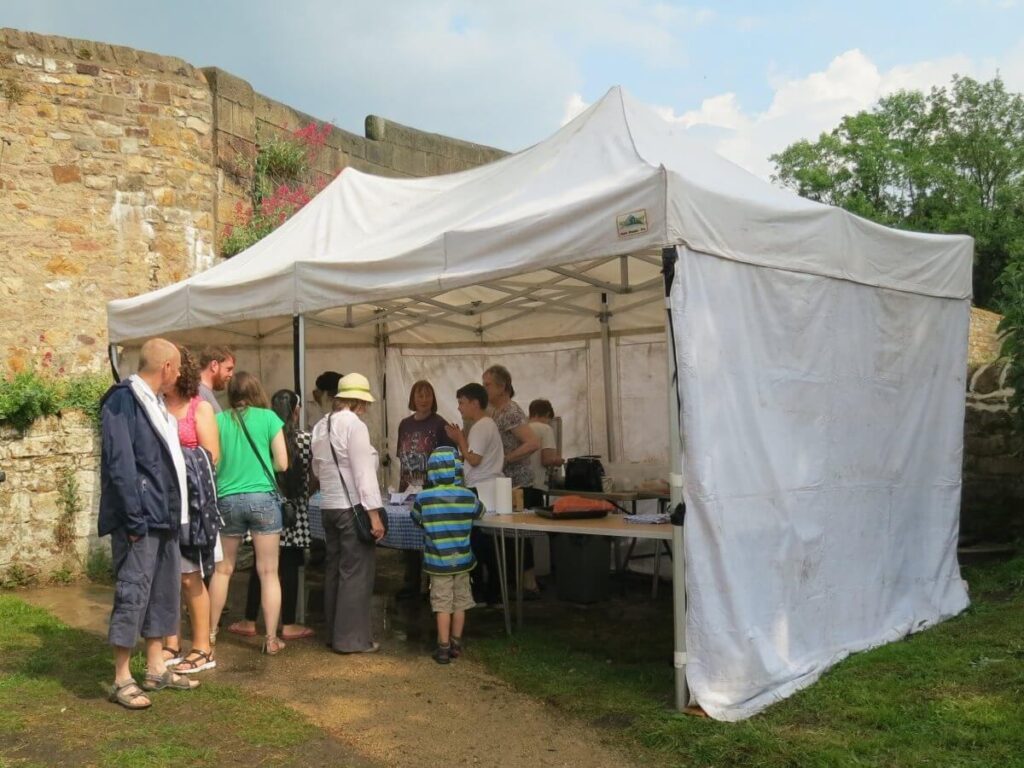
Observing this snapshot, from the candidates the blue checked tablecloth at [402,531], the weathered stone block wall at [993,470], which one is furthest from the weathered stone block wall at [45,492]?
the weathered stone block wall at [993,470]

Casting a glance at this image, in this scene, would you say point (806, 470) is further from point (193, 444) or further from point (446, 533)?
point (193, 444)

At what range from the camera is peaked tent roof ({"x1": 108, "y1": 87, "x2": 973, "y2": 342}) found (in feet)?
14.3

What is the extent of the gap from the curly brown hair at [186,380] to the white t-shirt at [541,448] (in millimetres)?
2802

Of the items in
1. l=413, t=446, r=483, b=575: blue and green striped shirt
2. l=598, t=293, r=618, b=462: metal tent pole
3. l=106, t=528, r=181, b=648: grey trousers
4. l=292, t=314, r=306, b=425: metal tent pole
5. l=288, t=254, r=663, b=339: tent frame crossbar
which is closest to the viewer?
l=106, t=528, r=181, b=648: grey trousers

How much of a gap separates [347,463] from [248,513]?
1.93 ft

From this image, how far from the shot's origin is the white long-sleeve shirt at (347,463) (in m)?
5.23

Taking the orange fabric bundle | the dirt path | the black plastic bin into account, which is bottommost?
the dirt path

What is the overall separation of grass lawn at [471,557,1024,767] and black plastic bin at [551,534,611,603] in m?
0.66

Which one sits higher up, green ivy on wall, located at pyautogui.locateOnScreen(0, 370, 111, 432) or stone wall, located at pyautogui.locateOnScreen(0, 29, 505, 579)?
stone wall, located at pyautogui.locateOnScreen(0, 29, 505, 579)

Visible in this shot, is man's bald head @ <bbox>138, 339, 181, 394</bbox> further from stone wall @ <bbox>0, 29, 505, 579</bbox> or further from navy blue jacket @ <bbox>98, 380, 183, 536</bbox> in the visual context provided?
stone wall @ <bbox>0, 29, 505, 579</bbox>

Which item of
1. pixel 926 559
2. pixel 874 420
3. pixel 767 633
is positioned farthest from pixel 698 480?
pixel 926 559

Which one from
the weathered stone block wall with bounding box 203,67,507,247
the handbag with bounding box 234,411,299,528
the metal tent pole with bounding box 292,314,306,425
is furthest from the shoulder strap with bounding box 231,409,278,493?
the weathered stone block wall with bounding box 203,67,507,247

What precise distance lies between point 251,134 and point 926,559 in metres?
7.87

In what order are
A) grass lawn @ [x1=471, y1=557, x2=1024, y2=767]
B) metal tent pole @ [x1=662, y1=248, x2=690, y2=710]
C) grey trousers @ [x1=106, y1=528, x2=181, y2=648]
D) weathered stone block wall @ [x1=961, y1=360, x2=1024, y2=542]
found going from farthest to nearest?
weathered stone block wall @ [x1=961, y1=360, x2=1024, y2=542] < grey trousers @ [x1=106, y1=528, x2=181, y2=648] < metal tent pole @ [x1=662, y1=248, x2=690, y2=710] < grass lawn @ [x1=471, y1=557, x2=1024, y2=767]
